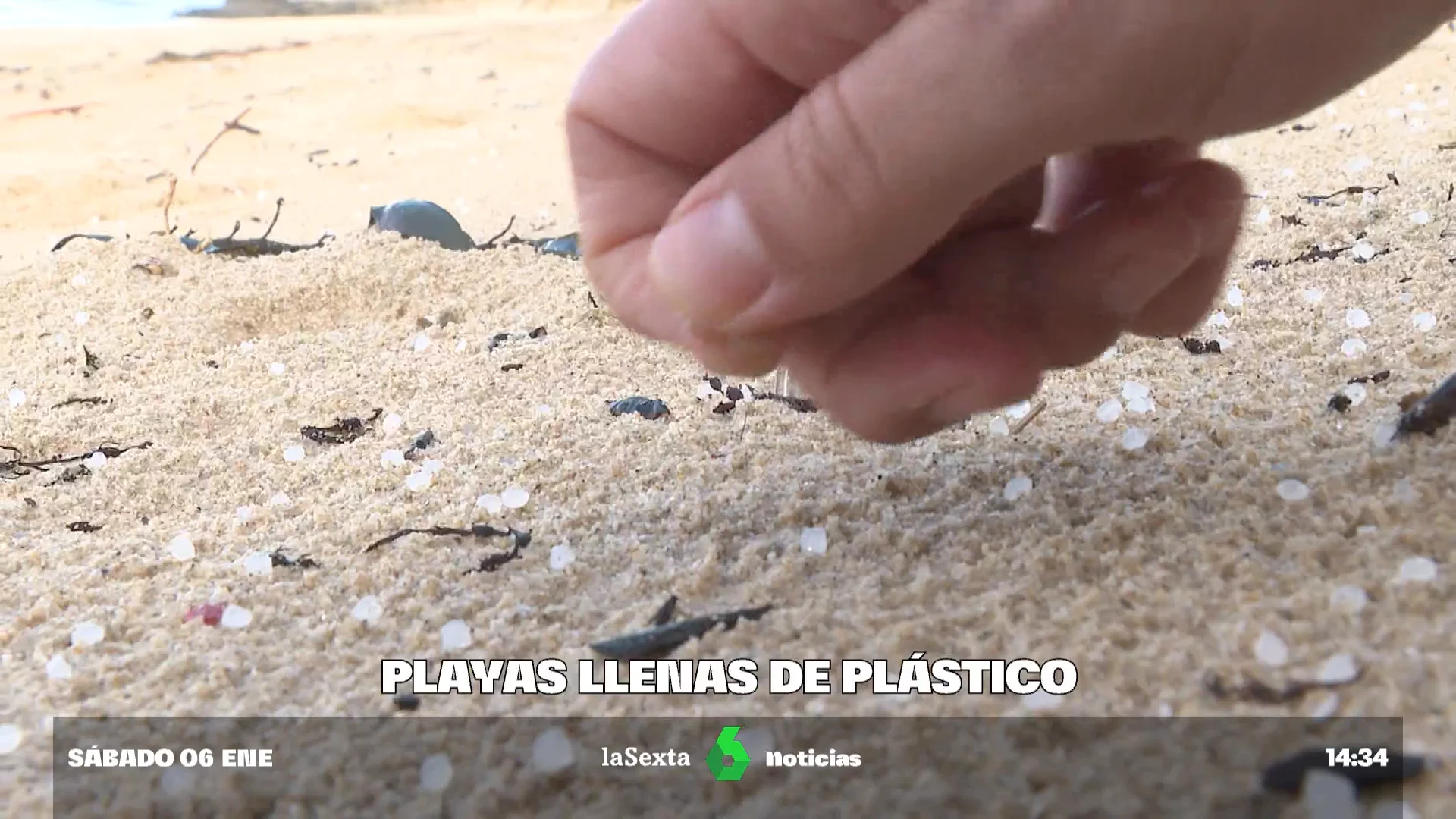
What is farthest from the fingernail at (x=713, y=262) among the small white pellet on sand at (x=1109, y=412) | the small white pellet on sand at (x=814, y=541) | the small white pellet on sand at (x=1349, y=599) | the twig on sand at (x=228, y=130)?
the twig on sand at (x=228, y=130)

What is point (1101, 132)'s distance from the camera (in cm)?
71

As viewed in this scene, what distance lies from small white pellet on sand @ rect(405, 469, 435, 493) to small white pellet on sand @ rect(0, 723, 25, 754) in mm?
505

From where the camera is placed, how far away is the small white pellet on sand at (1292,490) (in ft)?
3.00

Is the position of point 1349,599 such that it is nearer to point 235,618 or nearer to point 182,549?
point 235,618

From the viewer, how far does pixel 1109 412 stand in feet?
4.13

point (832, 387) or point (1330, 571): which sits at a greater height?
point (832, 387)

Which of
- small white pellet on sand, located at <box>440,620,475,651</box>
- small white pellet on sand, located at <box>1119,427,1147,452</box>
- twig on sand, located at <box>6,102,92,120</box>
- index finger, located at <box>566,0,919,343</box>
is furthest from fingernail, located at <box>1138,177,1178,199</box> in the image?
twig on sand, located at <box>6,102,92,120</box>

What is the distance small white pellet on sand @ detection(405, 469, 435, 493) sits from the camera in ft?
4.24

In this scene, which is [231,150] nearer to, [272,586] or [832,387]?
[272,586]

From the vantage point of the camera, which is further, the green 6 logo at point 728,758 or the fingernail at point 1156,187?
the fingernail at point 1156,187

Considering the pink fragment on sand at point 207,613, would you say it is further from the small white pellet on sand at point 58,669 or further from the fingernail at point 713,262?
the fingernail at point 713,262

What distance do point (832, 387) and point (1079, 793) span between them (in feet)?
1.51

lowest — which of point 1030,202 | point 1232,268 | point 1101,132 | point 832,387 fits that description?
point 1232,268

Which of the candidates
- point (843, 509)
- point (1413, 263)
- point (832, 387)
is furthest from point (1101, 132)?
point (1413, 263)
